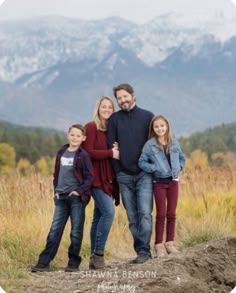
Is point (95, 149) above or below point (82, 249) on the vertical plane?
above

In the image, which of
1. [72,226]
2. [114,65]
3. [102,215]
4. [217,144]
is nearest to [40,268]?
[72,226]

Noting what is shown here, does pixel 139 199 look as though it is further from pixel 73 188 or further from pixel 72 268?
pixel 72 268

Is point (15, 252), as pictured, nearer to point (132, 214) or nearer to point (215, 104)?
point (132, 214)

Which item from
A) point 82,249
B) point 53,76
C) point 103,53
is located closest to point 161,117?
point 82,249

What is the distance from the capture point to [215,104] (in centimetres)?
1396

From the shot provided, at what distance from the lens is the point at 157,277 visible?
6910mm

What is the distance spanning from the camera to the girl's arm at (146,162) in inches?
288

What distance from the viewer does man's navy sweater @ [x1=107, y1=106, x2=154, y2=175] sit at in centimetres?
737

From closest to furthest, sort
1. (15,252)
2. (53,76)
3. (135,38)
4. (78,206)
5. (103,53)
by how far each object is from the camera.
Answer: (78,206) < (15,252) < (135,38) < (103,53) < (53,76)

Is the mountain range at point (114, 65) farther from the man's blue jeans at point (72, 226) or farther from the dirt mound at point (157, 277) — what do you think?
the dirt mound at point (157, 277)

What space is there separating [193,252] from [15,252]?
162 centimetres

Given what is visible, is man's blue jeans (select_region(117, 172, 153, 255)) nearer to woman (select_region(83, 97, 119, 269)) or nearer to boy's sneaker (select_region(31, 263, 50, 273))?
woman (select_region(83, 97, 119, 269))

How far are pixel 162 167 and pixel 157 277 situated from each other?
97 cm

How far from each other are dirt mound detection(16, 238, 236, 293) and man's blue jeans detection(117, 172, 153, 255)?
10.6 inches
